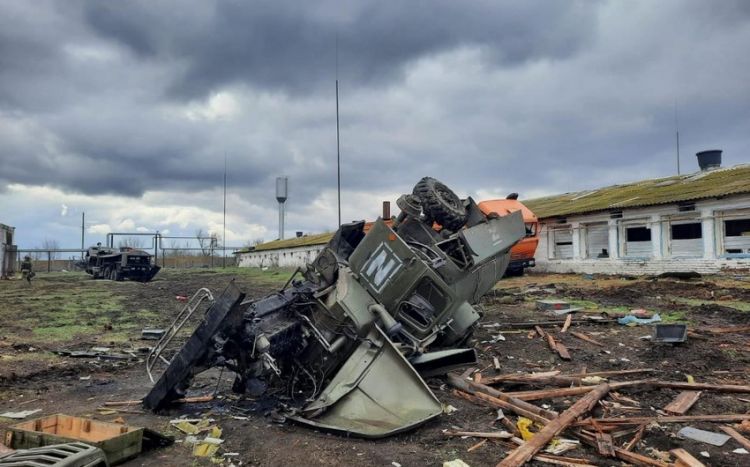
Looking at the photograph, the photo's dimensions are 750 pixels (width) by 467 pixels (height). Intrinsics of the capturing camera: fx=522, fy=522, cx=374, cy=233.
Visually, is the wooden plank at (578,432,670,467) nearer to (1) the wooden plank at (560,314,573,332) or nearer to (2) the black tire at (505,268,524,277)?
(1) the wooden plank at (560,314,573,332)

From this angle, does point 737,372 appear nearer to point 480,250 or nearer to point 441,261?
point 480,250

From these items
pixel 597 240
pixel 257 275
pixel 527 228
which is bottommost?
pixel 257 275

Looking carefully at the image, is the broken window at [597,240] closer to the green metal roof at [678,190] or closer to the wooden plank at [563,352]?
the green metal roof at [678,190]

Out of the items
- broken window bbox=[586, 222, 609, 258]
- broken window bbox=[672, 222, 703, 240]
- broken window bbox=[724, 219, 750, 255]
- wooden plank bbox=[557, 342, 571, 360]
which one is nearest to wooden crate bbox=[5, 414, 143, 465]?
wooden plank bbox=[557, 342, 571, 360]

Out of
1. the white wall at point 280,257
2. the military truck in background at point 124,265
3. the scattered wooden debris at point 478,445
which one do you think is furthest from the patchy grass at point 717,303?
the military truck in background at point 124,265

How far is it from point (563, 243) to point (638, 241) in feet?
10.9

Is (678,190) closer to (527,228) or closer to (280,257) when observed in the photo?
(527,228)

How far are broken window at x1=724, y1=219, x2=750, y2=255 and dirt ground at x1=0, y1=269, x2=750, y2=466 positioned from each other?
1469 mm

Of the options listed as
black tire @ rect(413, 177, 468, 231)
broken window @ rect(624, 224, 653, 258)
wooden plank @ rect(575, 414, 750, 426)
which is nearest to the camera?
wooden plank @ rect(575, 414, 750, 426)

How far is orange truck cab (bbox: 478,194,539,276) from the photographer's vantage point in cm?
1573

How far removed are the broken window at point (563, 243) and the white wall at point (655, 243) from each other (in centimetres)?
8

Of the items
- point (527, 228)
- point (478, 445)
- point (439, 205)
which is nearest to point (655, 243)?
point (527, 228)

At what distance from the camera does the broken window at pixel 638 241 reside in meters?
19.0

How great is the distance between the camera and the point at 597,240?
819 inches
